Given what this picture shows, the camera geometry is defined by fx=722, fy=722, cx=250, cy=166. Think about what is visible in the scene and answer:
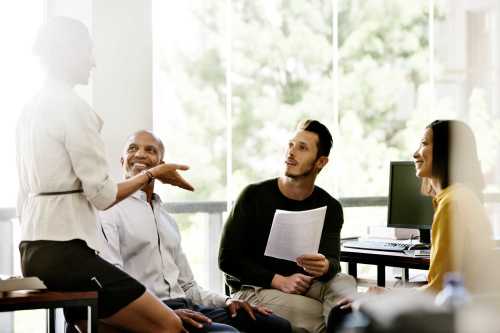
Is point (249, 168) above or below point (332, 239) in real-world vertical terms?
above

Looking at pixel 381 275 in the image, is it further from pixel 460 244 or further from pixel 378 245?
pixel 460 244

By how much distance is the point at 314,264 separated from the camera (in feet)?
9.68

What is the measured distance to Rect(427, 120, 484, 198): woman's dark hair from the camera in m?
2.58

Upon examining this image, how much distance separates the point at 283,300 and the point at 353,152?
2.97 m

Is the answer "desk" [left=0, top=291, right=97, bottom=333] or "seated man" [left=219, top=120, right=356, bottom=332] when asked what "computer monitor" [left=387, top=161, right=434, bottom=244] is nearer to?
"seated man" [left=219, top=120, right=356, bottom=332]

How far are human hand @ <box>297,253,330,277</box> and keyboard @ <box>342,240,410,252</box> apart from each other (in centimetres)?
46

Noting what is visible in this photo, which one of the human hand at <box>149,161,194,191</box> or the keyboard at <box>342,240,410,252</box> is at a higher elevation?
the human hand at <box>149,161,194,191</box>

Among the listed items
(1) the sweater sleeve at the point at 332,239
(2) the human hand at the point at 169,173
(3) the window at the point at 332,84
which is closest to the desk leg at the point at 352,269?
(1) the sweater sleeve at the point at 332,239

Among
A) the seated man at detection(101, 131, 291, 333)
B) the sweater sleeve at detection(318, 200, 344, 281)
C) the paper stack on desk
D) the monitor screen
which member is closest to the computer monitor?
the monitor screen

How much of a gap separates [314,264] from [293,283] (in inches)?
4.6

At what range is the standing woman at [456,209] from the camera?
2365mm

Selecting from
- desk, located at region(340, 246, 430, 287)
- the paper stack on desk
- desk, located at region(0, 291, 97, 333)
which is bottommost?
desk, located at region(340, 246, 430, 287)

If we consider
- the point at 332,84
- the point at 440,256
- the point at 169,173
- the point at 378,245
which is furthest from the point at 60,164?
the point at 332,84

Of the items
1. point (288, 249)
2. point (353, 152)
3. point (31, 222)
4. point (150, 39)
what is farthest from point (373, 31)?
point (31, 222)
